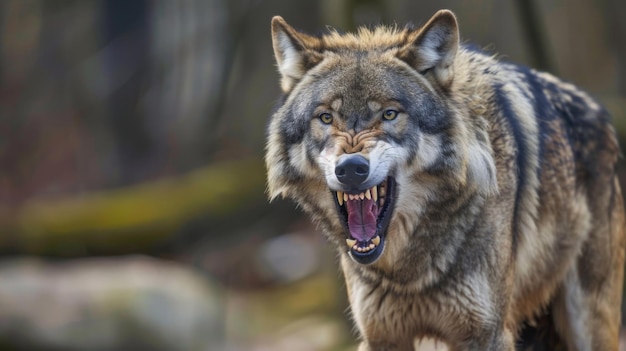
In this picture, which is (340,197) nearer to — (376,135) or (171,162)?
(376,135)

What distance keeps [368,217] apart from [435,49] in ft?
2.67

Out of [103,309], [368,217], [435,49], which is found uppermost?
[435,49]

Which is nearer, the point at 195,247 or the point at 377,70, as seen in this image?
the point at 377,70

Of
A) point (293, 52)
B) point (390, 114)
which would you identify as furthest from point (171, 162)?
point (390, 114)

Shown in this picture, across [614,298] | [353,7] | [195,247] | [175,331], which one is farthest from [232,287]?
[614,298]

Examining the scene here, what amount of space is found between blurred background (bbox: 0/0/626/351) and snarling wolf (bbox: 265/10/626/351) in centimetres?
243

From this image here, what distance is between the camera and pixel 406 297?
4566mm

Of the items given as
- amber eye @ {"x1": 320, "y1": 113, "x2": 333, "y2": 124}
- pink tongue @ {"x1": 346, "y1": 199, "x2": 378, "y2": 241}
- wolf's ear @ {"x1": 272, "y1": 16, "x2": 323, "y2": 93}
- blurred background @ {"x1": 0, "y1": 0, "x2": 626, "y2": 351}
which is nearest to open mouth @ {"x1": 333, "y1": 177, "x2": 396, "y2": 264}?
pink tongue @ {"x1": 346, "y1": 199, "x2": 378, "y2": 241}

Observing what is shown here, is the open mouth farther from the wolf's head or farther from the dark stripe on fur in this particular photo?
the dark stripe on fur

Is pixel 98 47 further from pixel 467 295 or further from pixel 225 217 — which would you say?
pixel 467 295

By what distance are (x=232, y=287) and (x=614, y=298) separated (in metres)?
7.24

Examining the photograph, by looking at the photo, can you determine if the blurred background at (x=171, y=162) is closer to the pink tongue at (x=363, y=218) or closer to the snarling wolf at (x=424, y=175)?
the snarling wolf at (x=424, y=175)

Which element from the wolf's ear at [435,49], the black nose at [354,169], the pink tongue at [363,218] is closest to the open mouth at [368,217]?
the pink tongue at [363,218]

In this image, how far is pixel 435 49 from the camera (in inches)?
172
